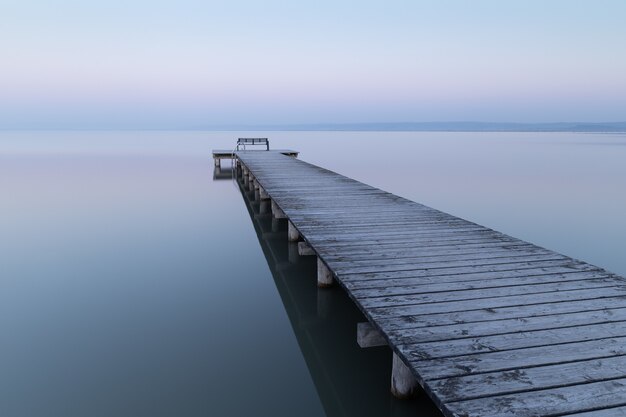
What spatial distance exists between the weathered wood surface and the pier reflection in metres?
0.49

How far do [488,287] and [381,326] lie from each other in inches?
47.5

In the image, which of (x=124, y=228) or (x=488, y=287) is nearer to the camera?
(x=488, y=287)

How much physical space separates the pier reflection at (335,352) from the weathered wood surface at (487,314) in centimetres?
49

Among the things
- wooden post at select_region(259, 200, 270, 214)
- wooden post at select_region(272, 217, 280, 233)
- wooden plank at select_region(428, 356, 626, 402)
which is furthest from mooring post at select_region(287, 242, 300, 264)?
wooden plank at select_region(428, 356, 626, 402)

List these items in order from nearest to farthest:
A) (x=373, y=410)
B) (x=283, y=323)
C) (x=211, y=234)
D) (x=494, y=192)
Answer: (x=373, y=410), (x=283, y=323), (x=211, y=234), (x=494, y=192)

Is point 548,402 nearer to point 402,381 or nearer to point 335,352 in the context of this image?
point 402,381

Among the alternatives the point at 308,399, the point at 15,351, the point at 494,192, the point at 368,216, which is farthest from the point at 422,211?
the point at 494,192

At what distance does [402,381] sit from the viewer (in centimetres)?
317

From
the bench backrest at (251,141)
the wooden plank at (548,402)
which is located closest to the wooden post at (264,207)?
the wooden plank at (548,402)

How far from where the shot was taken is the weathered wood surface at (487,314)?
7.23ft

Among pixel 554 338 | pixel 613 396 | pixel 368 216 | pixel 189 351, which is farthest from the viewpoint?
pixel 368 216

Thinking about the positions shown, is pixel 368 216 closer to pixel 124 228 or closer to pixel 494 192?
pixel 124 228

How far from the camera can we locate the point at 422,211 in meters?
7.07

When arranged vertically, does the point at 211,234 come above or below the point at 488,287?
below
